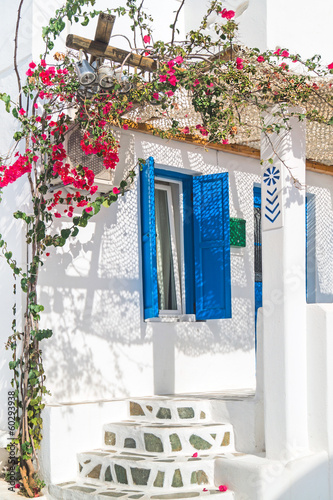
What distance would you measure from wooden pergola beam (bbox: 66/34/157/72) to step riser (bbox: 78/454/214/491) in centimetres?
389

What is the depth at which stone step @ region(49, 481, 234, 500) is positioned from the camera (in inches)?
225

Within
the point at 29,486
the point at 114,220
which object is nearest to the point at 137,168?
the point at 114,220

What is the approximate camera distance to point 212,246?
8219 millimetres

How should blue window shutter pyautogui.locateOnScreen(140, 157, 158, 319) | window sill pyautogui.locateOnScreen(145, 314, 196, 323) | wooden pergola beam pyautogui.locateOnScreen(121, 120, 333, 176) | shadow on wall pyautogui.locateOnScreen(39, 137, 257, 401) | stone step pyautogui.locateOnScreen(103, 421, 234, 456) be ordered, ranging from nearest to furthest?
stone step pyautogui.locateOnScreen(103, 421, 234, 456)
shadow on wall pyautogui.locateOnScreen(39, 137, 257, 401)
blue window shutter pyautogui.locateOnScreen(140, 157, 158, 319)
wooden pergola beam pyautogui.locateOnScreen(121, 120, 333, 176)
window sill pyautogui.locateOnScreen(145, 314, 196, 323)

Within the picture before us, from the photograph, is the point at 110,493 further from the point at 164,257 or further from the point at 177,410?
the point at 164,257

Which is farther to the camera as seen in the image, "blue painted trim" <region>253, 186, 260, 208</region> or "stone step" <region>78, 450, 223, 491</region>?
"blue painted trim" <region>253, 186, 260, 208</region>

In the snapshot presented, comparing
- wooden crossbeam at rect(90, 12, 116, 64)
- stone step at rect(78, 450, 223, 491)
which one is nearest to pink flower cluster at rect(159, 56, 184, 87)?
wooden crossbeam at rect(90, 12, 116, 64)

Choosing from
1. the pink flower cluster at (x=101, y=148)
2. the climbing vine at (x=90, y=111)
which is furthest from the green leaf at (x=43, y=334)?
the pink flower cluster at (x=101, y=148)

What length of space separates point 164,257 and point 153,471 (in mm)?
3247

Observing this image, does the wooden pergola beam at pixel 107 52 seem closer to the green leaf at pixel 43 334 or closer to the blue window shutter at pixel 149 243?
the blue window shutter at pixel 149 243

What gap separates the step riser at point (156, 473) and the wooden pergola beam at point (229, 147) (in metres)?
3.68

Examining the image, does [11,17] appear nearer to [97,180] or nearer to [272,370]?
[97,180]

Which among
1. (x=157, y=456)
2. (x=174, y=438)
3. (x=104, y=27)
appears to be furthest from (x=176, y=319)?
(x=104, y=27)

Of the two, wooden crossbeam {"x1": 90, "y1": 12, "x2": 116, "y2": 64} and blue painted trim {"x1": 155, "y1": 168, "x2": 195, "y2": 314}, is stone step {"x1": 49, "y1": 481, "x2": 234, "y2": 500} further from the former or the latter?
wooden crossbeam {"x1": 90, "y1": 12, "x2": 116, "y2": 64}
